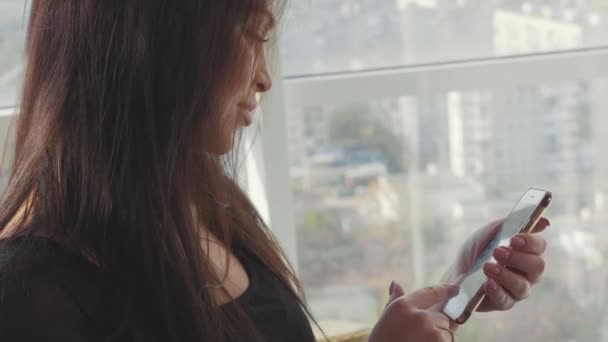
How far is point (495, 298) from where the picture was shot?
38.7 inches

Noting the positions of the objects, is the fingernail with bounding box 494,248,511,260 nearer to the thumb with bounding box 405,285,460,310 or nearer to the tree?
the thumb with bounding box 405,285,460,310

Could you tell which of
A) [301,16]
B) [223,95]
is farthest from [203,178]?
[301,16]

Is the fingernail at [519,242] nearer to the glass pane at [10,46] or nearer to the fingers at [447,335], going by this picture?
the fingers at [447,335]

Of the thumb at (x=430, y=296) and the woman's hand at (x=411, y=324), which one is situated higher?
the thumb at (x=430, y=296)

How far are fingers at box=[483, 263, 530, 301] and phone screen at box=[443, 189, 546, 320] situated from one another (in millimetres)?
14

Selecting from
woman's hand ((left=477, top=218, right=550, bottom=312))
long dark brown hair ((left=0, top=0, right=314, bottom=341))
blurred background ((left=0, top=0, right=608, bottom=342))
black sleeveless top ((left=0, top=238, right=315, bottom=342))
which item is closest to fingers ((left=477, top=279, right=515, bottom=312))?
woman's hand ((left=477, top=218, right=550, bottom=312))

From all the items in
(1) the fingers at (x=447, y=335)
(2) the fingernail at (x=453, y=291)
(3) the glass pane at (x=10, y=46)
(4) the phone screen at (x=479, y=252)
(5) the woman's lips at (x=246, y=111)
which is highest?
(3) the glass pane at (x=10, y=46)

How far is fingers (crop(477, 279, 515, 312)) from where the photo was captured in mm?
927

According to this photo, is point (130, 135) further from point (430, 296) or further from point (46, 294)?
point (430, 296)

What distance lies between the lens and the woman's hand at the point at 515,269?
946 mm

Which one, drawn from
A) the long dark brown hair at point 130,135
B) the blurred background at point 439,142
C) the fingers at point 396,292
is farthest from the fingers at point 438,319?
the blurred background at point 439,142

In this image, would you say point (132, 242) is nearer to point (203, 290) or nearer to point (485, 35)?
point (203, 290)

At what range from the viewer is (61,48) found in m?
0.80

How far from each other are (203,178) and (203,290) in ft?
0.57
